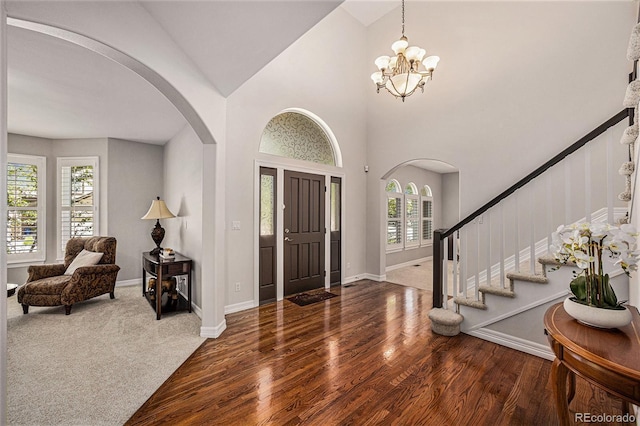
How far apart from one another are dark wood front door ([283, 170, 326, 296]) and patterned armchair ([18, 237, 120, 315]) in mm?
2640

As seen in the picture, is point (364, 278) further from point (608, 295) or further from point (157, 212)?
point (608, 295)

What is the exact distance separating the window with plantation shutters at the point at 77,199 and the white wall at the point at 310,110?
320cm

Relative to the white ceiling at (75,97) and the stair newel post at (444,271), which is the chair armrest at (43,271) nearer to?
the white ceiling at (75,97)

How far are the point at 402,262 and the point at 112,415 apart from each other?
6.30 meters

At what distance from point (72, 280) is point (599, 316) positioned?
17.0 feet

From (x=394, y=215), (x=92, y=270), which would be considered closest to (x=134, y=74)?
(x=92, y=270)

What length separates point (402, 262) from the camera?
7.07 metres

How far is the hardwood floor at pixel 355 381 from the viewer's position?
182 cm

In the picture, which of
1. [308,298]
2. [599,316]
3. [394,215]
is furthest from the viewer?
[394,215]

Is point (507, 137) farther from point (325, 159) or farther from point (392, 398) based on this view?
point (392, 398)

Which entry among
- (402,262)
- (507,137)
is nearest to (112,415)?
(507,137)

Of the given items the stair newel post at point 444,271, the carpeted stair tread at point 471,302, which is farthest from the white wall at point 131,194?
the carpeted stair tread at point 471,302

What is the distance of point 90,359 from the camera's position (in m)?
2.51

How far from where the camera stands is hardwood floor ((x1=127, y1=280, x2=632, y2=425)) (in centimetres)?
182
